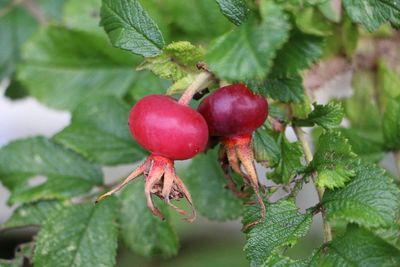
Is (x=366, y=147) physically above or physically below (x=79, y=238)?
above

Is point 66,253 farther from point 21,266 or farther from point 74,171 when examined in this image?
point 74,171

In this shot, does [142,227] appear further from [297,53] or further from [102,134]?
[297,53]

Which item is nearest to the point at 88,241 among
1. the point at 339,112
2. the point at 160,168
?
the point at 160,168

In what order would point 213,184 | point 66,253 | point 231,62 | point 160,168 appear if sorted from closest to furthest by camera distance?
1. point 231,62
2. point 160,168
3. point 66,253
4. point 213,184

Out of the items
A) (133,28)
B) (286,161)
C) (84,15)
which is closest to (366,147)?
(286,161)

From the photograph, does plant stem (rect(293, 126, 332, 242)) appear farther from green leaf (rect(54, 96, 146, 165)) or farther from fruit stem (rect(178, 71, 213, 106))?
green leaf (rect(54, 96, 146, 165))

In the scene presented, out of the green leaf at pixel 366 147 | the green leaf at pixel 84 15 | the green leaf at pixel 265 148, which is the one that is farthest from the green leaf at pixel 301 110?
the green leaf at pixel 84 15

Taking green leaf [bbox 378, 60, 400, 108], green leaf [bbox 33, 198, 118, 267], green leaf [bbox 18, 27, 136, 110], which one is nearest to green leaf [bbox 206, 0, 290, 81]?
green leaf [bbox 33, 198, 118, 267]

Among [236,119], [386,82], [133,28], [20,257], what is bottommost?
[20,257]
